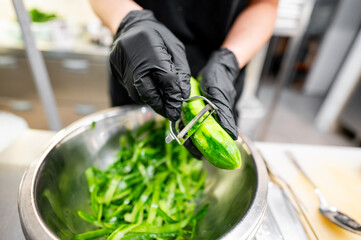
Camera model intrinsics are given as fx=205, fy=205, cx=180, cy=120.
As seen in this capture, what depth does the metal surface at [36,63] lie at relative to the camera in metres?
0.60

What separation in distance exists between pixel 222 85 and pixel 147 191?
36cm

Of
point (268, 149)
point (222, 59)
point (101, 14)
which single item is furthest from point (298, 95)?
point (101, 14)

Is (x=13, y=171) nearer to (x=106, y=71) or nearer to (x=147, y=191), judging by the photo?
(x=147, y=191)

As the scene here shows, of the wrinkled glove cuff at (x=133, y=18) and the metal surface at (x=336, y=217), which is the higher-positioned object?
the wrinkled glove cuff at (x=133, y=18)

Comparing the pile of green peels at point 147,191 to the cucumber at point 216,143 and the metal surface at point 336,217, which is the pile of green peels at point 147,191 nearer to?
the cucumber at point 216,143

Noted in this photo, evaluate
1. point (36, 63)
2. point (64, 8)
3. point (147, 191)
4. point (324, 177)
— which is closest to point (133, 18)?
point (36, 63)

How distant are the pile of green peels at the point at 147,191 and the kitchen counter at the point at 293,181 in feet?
0.60

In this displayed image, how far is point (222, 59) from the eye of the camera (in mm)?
642

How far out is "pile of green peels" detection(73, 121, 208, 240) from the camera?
0.49 m

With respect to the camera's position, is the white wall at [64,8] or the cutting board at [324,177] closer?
the cutting board at [324,177]

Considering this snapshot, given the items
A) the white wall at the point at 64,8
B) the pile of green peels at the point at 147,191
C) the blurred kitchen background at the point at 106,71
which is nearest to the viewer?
the pile of green peels at the point at 147,191

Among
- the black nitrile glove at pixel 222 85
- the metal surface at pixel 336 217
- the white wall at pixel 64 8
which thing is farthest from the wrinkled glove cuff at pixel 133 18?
the white wall at pixel 64 8

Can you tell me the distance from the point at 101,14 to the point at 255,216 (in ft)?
2.45

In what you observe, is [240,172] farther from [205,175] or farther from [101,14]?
[101,14]
